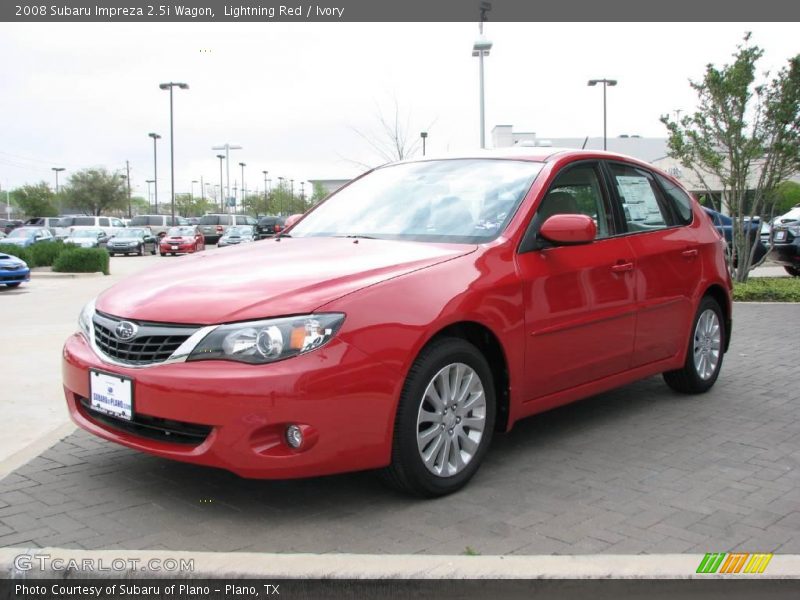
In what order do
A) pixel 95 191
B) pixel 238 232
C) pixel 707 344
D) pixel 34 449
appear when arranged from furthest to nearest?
1. pixel 95 191
2. pixel 238 232
3. pixel 707 344
4. pixel 34 449

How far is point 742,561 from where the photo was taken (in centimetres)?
318

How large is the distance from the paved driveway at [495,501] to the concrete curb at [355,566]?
0.19m

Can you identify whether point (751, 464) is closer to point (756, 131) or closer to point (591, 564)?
point (591, 564)

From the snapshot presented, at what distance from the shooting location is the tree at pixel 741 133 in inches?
496

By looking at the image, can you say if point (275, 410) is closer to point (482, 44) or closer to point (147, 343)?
point (147, 343)

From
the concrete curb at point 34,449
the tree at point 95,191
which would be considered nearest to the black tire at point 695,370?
the concrete curb at point 34,449

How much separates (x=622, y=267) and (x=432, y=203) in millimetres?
1233

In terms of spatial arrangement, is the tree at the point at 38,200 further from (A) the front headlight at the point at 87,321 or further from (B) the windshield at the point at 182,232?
(A) the front headlight at the point at 87,321

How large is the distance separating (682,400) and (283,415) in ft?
12.1

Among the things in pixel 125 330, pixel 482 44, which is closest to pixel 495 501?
pixel 125 330

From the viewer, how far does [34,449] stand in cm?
473

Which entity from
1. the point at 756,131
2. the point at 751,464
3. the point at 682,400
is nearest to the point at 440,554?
the point at 751,464

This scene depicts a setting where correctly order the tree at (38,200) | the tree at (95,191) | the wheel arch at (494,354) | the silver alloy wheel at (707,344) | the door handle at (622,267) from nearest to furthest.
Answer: the wheel arch at (494,354)
the door handle at (622,267)
the silver alloy wheel at (707,344)
the tree at (95,191)
the tree at (38,200)

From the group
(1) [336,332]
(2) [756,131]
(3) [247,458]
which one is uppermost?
(2) [756,131]
